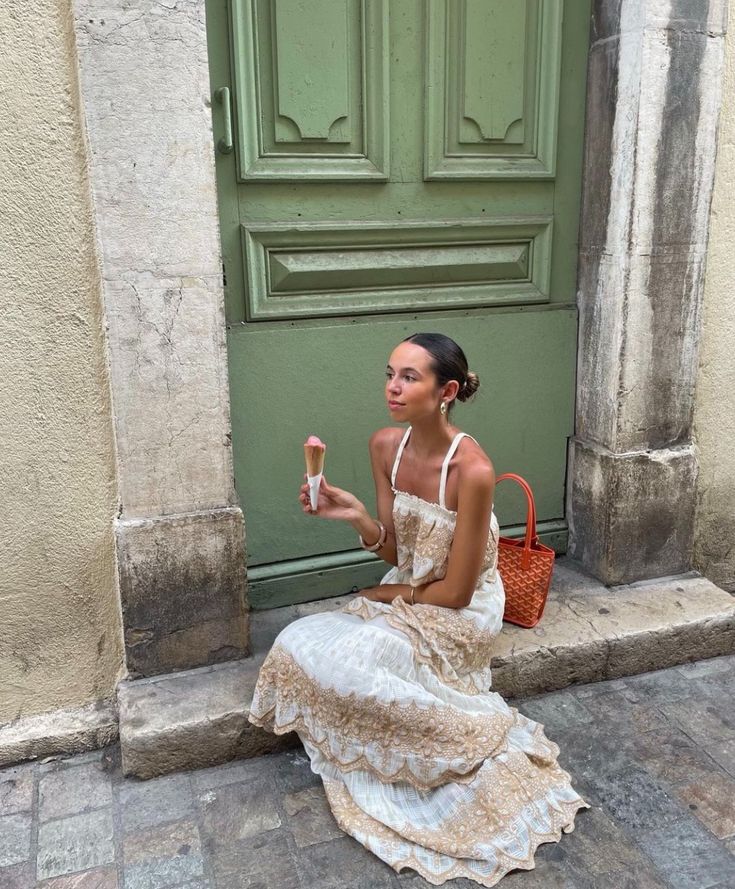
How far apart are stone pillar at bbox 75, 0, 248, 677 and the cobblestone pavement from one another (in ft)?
1.48

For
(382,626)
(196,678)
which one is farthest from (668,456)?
(196,678)

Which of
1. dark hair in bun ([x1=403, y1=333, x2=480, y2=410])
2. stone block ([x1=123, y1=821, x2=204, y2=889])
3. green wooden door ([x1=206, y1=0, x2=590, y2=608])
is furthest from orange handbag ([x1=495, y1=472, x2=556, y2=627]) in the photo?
stone block ([x1=123, y1=821, x2=204, y2=889])

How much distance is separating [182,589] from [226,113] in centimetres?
164

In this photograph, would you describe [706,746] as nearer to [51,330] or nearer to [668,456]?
[668,456]

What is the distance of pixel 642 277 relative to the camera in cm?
331

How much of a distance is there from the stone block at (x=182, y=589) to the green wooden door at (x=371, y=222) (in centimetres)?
39

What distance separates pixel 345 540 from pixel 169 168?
1.61 m

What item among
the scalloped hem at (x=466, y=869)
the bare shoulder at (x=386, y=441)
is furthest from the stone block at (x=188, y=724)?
the bare shoulder at (x=386, y=441)

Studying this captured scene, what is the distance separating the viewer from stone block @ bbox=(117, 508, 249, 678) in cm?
277

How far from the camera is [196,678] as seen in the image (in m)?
2.89

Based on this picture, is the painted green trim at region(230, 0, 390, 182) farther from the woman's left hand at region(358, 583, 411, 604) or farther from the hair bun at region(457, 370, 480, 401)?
the woman's left hand at region(358, 583, 411, 604)

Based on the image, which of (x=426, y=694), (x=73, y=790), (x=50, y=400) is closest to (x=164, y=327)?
(x=50, y=400)

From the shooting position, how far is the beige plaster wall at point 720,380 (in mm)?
3346

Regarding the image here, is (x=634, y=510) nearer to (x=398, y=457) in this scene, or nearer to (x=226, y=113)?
(x=398, y=457)
